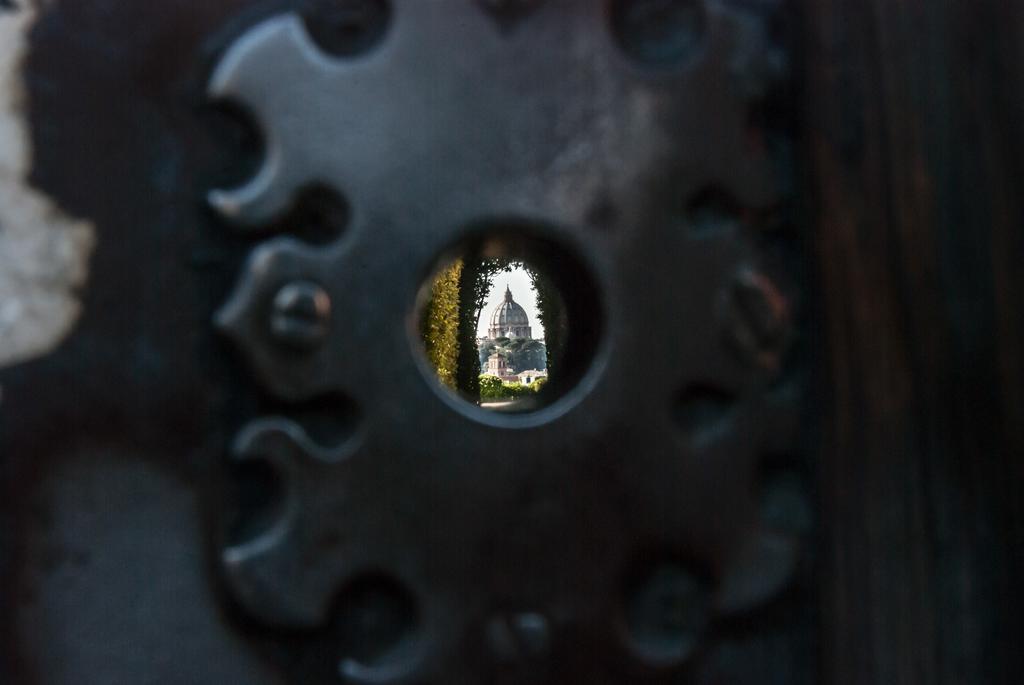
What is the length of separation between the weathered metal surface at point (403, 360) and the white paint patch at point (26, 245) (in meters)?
0.01

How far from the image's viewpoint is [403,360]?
21.7 inches

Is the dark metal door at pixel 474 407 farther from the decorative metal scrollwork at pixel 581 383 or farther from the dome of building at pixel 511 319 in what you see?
the dome of building at pixel 511 319

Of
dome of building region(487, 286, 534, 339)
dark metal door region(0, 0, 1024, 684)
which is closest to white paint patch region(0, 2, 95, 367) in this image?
dark metal door region(0, 0, 1024, 684)

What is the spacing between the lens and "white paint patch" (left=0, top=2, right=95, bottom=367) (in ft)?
1.81

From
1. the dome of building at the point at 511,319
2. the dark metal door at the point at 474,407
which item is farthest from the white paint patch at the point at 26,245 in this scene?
the dome of building at the point at 511,319

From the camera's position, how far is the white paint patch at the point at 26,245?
0.55 meters

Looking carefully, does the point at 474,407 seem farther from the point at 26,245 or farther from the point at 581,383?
the point at 26,245

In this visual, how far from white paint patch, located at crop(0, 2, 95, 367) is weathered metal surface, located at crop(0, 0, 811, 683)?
0.5 inches

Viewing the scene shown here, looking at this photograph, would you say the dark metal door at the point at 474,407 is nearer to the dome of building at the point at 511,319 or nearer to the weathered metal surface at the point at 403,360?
the weathered metal surface at the point at 403,360

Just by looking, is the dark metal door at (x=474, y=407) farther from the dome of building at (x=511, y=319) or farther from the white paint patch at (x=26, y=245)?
the dome of building at (x=511, y=319)

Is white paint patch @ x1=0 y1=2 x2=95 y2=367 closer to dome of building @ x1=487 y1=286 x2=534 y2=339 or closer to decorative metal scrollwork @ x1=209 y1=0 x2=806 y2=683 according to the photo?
decorative metal scrollwork @ x1=209 y1=0 x2=806 y2=683

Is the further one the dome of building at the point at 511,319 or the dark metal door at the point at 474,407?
the dome of building at the point at 511,319

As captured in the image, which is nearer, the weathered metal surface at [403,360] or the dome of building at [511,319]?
the weathered metal surface at [403,360]

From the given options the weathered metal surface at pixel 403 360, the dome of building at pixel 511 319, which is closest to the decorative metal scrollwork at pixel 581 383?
the weathered metal surface at pixel 403 360
